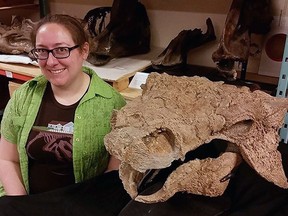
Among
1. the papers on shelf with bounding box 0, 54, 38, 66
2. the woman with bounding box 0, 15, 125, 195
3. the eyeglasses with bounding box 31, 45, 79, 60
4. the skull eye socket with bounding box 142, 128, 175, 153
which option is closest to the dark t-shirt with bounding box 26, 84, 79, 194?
the woman with bounding box 0, 15, 125, 195

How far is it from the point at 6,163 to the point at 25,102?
0.79ft

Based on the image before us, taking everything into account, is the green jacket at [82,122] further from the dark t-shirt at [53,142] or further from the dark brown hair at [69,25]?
the dark brown hair at [69,25]

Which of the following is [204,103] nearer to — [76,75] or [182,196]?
[182,196]

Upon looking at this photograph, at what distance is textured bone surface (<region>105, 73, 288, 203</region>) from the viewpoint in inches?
21.5

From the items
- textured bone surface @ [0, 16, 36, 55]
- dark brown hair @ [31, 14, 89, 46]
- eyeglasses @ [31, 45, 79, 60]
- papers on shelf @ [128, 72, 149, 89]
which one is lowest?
papers on shelf @ [128, 72, 149, 89]

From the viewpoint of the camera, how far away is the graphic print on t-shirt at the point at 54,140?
1.01 m

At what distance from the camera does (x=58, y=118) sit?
1.03m

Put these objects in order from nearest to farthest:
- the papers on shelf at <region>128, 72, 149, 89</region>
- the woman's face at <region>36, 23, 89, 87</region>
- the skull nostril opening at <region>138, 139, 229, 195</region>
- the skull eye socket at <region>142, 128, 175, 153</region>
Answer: the skull eye socket at <region>142, 128, 175, 153</region> → the skull nostril opening at <region>138, 139, 229, 195</region> → the woman's face at <region>36, 23, 89, 87</region> → the papers on shelf at <region>128, 72, 149, 89</region>

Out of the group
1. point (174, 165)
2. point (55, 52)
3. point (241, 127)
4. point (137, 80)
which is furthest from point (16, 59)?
point (241, 127)

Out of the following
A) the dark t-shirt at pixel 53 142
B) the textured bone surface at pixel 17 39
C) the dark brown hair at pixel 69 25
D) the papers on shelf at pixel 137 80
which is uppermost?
the dark brown hair at pixel 69 25

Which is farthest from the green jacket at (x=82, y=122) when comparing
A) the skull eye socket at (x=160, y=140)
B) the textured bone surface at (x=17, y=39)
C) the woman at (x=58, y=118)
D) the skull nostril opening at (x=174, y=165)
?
the textured bone surface at (x=17, y=39)

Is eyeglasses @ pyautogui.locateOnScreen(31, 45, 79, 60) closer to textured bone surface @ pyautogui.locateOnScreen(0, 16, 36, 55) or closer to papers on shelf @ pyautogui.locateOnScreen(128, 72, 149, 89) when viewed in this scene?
papers on shelf @ pyautogui.locateOnScreen(128, 72, 149, 89)

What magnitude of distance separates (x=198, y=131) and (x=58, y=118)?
1.91 feet

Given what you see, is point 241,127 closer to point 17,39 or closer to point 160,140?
point 160,140
